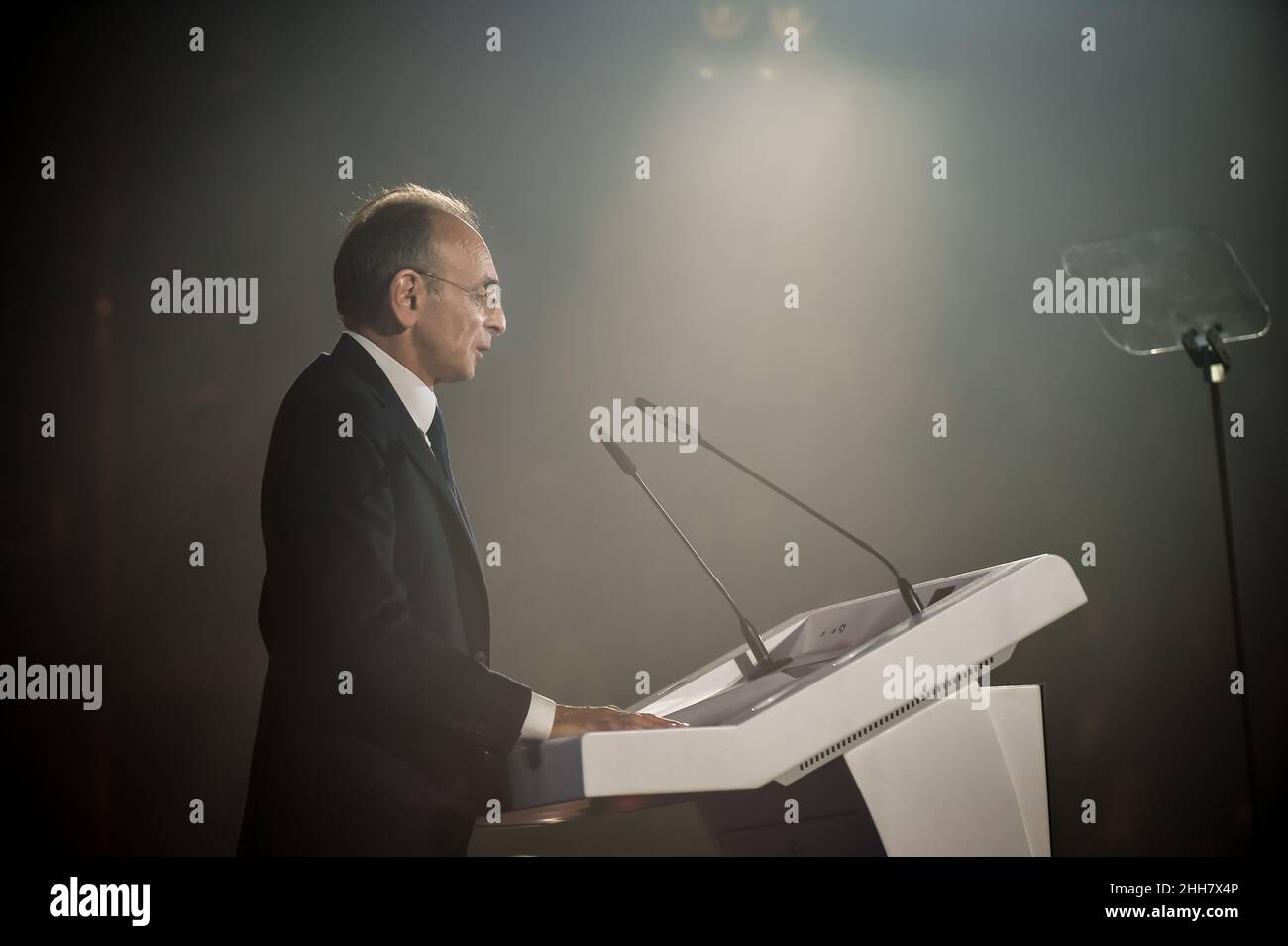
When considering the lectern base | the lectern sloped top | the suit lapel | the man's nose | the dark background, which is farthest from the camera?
the dark background

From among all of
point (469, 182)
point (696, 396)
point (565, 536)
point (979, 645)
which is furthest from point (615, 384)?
point (979, 645)

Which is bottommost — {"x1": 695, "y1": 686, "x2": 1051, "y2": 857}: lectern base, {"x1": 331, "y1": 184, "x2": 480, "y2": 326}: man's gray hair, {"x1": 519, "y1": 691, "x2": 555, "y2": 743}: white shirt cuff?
{"x1": 695, "y1": 686, "x2": 1051, "y2": 857}: lectern base

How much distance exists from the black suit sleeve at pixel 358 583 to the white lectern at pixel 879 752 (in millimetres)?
124

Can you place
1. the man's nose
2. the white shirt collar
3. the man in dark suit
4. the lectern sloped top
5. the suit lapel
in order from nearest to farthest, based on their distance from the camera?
the lectern sloped top < the man in dark suit < the suit lapel < the white shirt collar < the man's nose

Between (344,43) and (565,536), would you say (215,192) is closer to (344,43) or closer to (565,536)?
(344,43)

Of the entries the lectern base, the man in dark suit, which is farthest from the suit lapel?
the lectern base

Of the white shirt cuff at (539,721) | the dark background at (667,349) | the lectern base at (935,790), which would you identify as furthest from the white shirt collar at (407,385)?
the lectern base at (935,790)

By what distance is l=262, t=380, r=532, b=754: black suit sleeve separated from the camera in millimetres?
1505

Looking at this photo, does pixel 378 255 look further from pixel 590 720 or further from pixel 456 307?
pixel 590 720

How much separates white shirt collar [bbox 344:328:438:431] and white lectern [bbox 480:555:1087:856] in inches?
29.5

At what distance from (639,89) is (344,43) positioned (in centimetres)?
81

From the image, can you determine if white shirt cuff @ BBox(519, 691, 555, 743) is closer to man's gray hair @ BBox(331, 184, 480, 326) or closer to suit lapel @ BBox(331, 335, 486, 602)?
suit lapel @ BBox(331, 335, 486, 602)

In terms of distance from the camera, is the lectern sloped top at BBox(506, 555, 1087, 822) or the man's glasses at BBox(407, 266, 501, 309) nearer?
the lectern sloped top at BBox(506, 555, 1087, 822)

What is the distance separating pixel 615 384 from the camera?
286 cm
